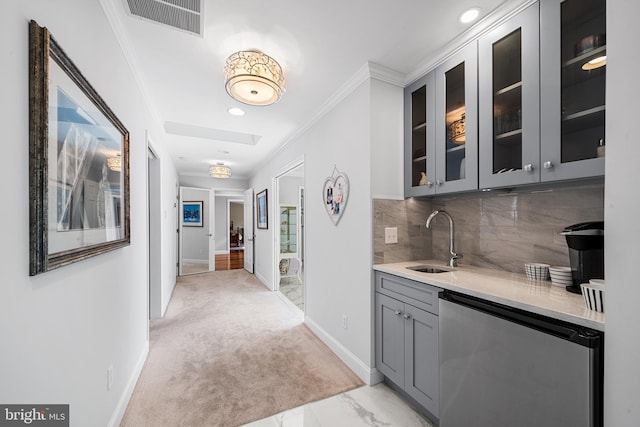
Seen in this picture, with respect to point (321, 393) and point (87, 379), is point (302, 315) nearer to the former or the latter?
point (321, 393)

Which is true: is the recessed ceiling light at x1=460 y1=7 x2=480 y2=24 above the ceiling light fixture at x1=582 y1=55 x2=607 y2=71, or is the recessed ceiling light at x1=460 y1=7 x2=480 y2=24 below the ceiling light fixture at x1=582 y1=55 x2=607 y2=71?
above

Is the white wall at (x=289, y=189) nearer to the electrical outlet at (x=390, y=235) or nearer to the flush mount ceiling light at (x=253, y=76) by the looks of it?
the flush mount ceiling light at (x=253, y=76)

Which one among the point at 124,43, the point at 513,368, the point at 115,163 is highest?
the point at 124,43

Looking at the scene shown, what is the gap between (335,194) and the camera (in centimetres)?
253

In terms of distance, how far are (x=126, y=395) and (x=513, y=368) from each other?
2.32m

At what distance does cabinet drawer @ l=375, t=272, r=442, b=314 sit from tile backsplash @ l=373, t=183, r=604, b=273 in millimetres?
190

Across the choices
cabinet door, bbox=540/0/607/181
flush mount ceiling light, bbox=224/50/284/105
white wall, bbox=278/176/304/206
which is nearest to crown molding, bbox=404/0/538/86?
cabinet door, bbox=540/0/607/181

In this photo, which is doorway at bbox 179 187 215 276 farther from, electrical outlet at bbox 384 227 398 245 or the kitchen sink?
the kitchen sink

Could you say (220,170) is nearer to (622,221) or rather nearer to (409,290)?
(409,290)

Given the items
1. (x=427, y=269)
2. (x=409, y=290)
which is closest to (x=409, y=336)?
(x=409, y=290)

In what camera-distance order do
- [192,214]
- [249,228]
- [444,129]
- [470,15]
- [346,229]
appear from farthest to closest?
[192,214]
[249,228]
[346,229]
[444,129]
[470,15]

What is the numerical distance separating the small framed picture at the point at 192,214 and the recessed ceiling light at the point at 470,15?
7.21 metres

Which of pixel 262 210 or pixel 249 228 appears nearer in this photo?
pixel 262 210

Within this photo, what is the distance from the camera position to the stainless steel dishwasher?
96cm
